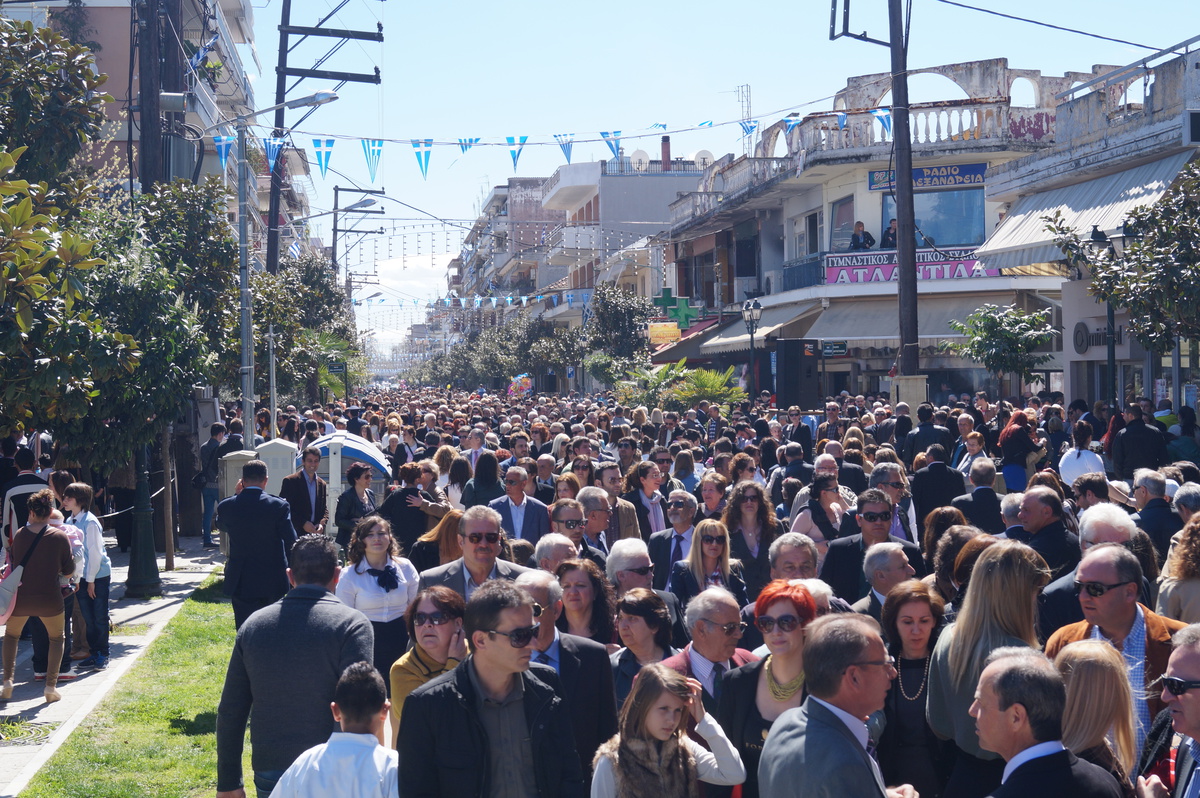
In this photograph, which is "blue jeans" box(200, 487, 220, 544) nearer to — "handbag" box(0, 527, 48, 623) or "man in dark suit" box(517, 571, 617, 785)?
"handbag" box(0, 527, 48, 623)

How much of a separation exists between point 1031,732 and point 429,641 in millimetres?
2423

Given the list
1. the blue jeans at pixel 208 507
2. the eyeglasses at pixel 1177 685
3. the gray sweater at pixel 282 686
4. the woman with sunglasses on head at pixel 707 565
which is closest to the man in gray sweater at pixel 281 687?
the gray sweater at pixel 282 686

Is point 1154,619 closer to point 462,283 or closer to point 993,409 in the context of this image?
point 993,409

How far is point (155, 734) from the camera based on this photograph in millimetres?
8273

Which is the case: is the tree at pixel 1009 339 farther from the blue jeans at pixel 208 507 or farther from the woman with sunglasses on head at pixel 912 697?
the woman with sunglasses on head at pixel 912 697

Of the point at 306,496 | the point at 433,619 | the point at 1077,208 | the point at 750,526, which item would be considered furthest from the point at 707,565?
the point at 1077,208

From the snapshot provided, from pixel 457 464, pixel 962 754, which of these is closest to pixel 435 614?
pixel 962 754

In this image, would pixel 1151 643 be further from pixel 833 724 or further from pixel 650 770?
pixel 650 770

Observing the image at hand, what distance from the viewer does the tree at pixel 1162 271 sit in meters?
12.4

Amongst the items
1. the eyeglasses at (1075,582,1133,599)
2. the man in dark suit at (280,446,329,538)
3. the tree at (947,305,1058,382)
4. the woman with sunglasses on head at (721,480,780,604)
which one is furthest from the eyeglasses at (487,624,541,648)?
the tree at (947,305,1058,382)

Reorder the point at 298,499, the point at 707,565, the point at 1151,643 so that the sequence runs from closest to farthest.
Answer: the point at 1151,643 → the point at 707,565 → the point at 298,499

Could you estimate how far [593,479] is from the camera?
11.2 meters

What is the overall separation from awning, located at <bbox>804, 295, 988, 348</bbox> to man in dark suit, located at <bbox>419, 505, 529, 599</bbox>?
78.4ft

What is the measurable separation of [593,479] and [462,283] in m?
139
